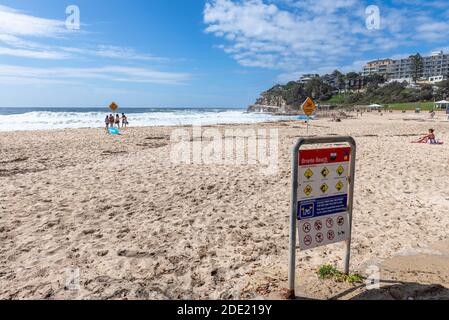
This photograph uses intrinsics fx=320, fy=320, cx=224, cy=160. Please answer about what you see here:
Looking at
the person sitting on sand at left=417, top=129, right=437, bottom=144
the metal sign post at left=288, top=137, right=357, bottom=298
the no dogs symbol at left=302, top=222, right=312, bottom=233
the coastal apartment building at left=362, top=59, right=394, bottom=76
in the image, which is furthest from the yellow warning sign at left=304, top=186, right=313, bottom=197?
the coastal apartment building at left=362, top=59, right=394, bottom=76

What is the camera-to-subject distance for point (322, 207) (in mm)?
3002

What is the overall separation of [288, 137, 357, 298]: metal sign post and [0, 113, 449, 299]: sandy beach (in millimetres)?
543

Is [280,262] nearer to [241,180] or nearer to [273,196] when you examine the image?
[273,196]

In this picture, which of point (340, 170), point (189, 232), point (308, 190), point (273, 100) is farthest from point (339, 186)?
point (273, 100)

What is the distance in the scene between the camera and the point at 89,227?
4.93m

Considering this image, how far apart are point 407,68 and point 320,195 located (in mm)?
193576

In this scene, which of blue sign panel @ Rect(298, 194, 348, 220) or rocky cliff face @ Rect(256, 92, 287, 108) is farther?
rocky cliff face @ Rect(256, 92, 287, 108)

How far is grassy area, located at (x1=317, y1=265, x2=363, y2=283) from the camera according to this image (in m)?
3.27

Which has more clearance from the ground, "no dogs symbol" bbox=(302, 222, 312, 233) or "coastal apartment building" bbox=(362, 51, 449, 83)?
"coastal apartment building" bbox=(362, 51, 449, 83)

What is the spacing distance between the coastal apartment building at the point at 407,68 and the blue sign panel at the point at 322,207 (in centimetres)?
15585

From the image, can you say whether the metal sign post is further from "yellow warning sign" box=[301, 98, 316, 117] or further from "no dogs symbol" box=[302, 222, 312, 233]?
"yellow warning sign" box=[301, 98, 316, 117]

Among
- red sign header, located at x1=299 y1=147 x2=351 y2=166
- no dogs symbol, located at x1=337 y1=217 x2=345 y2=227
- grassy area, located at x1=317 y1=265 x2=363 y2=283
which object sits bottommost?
grassy area, located at x1=317 y1=265 x2=363 y2=283

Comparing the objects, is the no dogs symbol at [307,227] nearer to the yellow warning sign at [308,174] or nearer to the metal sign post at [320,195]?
the metal sign post at [320,195]
